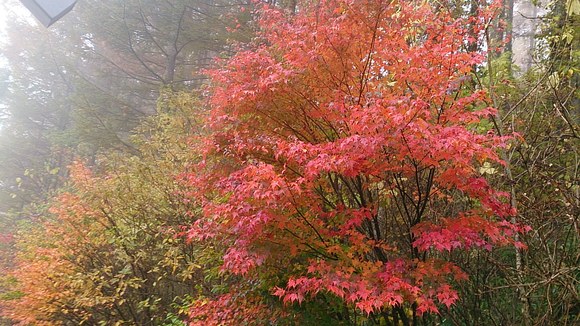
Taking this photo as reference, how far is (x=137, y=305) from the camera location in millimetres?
6449

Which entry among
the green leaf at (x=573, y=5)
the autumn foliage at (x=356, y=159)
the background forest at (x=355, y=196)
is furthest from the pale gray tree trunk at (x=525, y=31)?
the autumn foliage at (x=356, y=159)

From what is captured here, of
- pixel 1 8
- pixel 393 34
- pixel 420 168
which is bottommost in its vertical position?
pixel 420 168

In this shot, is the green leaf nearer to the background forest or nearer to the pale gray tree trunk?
the background forest

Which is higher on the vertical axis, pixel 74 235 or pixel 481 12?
pixel 481 12

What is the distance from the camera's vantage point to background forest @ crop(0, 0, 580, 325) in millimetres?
3412

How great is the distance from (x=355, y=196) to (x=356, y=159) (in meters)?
1.08

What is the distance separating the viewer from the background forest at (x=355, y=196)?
3412 millimetres

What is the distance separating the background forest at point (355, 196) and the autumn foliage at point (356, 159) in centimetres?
2

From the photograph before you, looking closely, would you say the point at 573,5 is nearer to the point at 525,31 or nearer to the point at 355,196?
the point at 355,196

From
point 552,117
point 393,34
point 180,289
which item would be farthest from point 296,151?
point 180,289

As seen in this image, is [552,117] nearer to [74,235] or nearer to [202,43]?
[74,235]

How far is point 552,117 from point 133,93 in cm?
1375

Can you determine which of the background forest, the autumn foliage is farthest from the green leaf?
the autumn foliage

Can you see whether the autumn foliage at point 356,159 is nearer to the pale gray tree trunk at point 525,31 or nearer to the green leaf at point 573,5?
the green leaf at point 573,5
